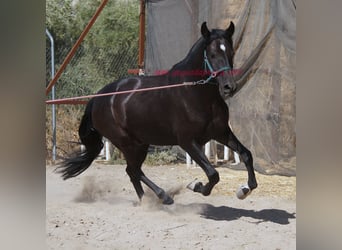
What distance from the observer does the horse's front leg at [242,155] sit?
4734 millimetres

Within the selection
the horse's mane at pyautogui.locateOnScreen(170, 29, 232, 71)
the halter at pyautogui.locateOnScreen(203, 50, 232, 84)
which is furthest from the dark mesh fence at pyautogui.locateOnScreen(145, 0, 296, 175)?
the halter at pyautogui.locateOnScreen(203, 50, 232, 84)

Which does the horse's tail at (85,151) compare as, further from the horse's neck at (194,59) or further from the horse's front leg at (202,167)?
the horse's neck at (194,59)

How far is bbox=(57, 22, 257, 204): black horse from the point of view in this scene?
15.5 ft

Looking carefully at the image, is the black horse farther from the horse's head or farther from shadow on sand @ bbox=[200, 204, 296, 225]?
shadow on sand @ bbox=[200, 204, 296, 225]

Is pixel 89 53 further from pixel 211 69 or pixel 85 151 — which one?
pixel 211 69

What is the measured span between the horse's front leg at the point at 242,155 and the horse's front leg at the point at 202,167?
7.5 inches

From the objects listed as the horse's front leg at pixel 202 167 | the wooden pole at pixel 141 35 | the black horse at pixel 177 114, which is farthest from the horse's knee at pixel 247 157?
the wooden pole at pixel 141 35

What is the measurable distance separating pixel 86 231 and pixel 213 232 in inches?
39.7

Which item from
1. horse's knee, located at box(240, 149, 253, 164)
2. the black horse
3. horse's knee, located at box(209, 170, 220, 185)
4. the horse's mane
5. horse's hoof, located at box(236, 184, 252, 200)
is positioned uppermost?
the horse's mane

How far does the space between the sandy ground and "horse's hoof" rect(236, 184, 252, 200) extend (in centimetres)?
4

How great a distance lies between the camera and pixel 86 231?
475 centimetres
